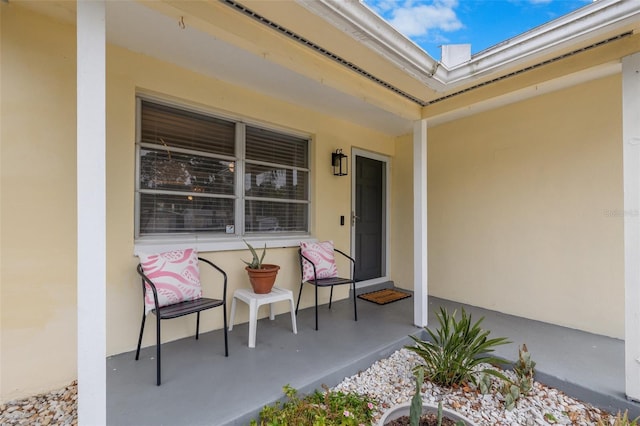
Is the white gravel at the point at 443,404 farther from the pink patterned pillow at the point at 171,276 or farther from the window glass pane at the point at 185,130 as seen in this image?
the window glass pane at the point at 185,130

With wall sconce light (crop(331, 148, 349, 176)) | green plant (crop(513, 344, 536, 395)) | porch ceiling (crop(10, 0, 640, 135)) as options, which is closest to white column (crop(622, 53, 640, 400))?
porch ceiling (crop(10, 0, 640, 135))

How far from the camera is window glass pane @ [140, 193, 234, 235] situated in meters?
2.45

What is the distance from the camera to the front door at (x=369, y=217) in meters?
4.12

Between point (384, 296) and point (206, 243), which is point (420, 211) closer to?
point (384, 296)

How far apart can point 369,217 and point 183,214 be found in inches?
103

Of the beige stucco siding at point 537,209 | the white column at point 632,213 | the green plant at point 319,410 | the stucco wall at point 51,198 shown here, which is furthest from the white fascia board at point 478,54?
the green plant at point 319,410

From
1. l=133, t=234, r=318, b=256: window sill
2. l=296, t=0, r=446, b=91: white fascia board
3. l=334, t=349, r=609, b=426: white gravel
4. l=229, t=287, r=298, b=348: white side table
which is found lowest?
l=334, t=349, r=609, b=426: white gravel

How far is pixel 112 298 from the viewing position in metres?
2.17

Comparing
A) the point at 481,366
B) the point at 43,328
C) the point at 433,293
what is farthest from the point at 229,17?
the point at 433,293

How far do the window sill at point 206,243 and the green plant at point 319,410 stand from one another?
142 cm

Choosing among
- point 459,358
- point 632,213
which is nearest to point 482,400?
point 459,358

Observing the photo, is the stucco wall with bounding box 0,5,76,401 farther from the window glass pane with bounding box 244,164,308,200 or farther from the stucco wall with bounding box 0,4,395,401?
the window glass pane with bounding box 244,164,308,200

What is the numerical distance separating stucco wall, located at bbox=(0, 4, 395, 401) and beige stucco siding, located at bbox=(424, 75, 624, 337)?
333 centimetres

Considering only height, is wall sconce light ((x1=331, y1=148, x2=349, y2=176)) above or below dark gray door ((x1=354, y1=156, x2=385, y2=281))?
above
